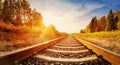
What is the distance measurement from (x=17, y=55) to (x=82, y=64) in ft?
4.90

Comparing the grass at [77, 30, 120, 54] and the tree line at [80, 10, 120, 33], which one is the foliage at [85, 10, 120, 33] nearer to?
the tree line at [80, 10, 120, 33]

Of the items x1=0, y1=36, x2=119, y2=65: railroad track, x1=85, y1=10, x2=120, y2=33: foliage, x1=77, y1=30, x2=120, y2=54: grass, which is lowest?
x1=77, y1=30, x2=120, y2=54: grass

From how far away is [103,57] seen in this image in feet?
14.3

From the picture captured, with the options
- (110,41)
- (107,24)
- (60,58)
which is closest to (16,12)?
(110,41)

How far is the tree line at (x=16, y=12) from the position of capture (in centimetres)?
4357

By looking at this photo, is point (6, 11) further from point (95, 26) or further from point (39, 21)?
point (95, 26)

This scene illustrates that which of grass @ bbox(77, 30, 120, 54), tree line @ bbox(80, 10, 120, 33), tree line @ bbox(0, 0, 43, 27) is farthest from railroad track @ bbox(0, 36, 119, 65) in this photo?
tree line @ bbox(80, 10, 120, 33)

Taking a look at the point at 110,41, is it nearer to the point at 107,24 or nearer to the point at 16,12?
the point at 16,12

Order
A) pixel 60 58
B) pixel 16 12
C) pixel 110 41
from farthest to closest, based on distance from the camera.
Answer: pixel 16 12
pixel 110 41
pixel 60 58


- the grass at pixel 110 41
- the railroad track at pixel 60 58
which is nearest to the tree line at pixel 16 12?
the grass at pixel 110 41

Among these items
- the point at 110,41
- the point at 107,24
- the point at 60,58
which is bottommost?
the point at 110,41

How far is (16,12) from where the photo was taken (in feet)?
156

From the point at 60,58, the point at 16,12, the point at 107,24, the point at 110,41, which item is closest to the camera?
the point at 60,58

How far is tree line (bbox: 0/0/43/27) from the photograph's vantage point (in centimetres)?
4357
